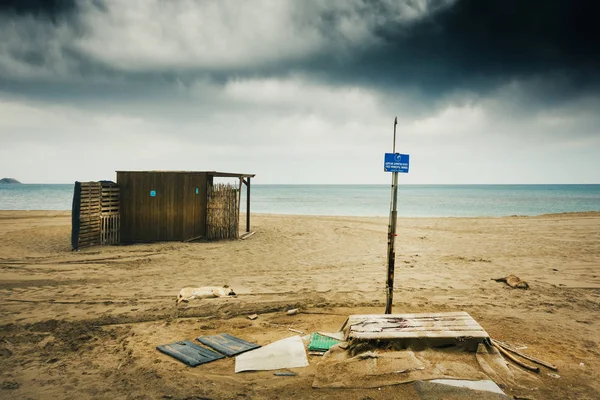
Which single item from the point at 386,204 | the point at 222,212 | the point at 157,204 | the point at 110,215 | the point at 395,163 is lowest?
the point at 386,204

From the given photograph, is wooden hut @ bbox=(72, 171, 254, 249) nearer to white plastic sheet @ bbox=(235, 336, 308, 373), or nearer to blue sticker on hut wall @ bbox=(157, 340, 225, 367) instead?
blue sticker on hut wall @ bbox=(157, 340, 225, 367)

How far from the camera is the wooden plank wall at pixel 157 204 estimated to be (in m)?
14.4

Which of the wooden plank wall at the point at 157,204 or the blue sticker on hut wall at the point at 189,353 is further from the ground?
the wooden plank wall at the point at 157,204

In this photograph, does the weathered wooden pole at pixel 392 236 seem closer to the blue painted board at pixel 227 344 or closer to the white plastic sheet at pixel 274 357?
the white plastic sheet at pixel 274 357

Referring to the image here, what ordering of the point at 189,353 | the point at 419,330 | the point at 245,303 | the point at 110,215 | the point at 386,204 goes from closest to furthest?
the point at 419,330, the point at 189,353, the point at 245,303, the point at 110,215, the point at 386,204

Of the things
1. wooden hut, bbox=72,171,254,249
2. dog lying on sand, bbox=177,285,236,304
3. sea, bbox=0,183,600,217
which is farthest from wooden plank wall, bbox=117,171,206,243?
sea, bbox=0,183,600,217

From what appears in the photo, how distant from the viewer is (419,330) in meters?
4.91

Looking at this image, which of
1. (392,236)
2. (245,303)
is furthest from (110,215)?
(392,236)

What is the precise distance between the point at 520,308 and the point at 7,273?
12.4 meters

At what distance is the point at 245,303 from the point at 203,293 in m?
0.99

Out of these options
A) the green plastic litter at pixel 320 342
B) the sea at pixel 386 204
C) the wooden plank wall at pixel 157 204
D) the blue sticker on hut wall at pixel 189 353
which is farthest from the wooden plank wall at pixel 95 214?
the sea at pixel 386 204

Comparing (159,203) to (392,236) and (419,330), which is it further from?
(419,330)

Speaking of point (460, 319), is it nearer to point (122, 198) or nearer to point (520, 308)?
point (520, 308)

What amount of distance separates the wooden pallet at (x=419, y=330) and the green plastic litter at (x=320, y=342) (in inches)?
13.9
